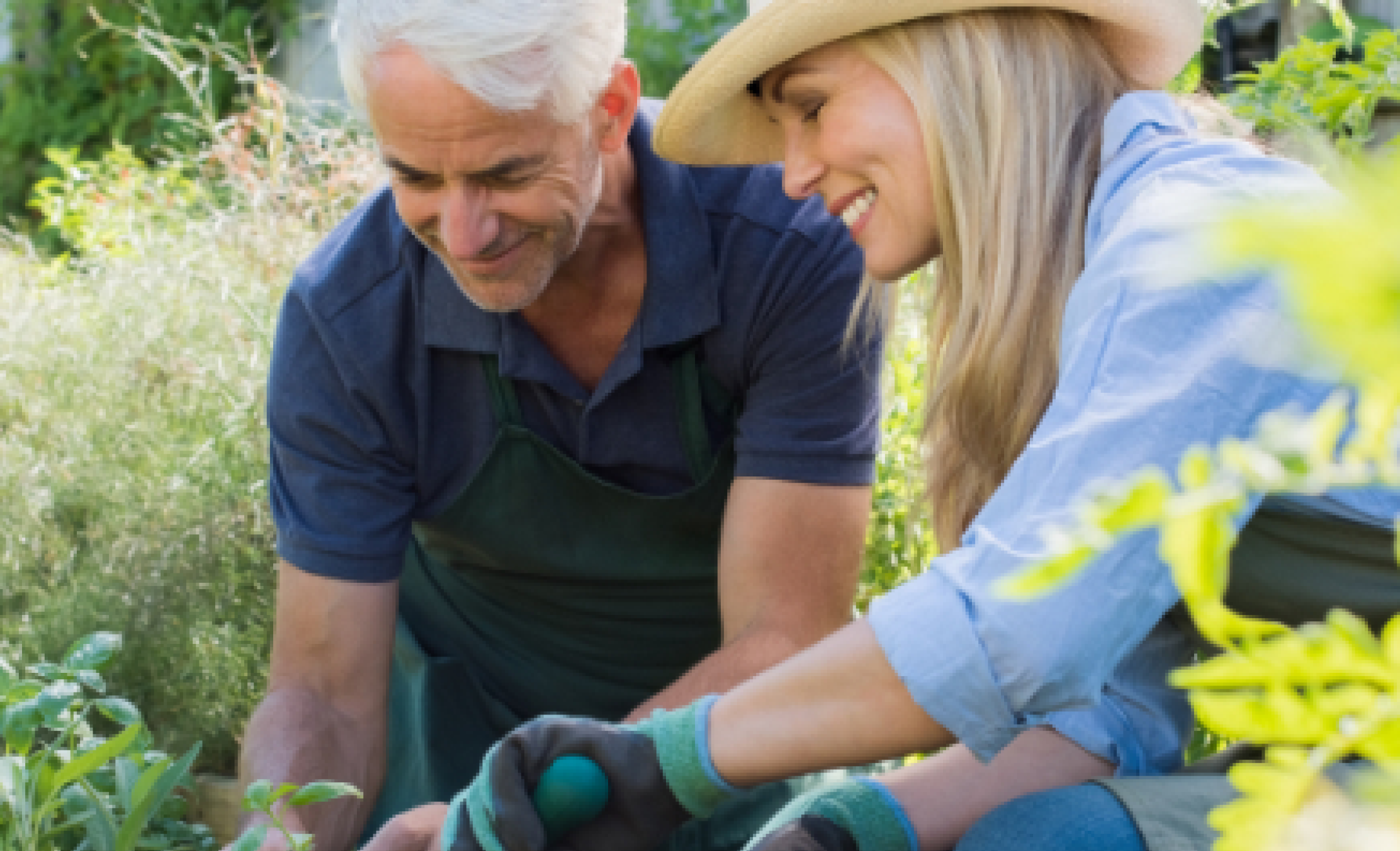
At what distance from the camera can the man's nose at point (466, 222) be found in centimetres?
185

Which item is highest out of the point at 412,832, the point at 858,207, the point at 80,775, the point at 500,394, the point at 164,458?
the point at 858,207

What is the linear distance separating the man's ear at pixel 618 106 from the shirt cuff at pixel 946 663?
107 centimetres

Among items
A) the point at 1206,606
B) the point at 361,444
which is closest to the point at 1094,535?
the point at 1206,606

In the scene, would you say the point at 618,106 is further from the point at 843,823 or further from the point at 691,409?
the point at 843,823

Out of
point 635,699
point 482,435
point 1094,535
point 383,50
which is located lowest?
point 635,699

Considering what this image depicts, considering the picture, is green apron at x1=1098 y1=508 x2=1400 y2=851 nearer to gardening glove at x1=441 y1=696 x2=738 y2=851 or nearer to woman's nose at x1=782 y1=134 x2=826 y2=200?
gardening glove at x1=441 y1=696 x2=738 y2=851

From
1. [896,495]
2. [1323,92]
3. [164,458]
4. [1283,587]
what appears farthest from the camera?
[164,458]

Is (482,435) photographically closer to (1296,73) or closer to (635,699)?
(635,699)

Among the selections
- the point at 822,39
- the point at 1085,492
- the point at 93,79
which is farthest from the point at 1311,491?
the point at 93,79

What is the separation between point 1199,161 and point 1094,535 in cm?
89

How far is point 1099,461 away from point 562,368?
1145 mm

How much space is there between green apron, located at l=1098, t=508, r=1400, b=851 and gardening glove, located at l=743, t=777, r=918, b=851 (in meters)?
0.25

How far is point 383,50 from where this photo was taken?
182 cm

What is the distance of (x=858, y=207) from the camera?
1.58m
